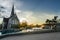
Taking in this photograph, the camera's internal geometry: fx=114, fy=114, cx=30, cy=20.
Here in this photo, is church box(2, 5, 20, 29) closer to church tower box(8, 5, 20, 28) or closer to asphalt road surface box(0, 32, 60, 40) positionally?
church tower box(8, 5, 20, 28)

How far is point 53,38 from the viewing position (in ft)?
8.13

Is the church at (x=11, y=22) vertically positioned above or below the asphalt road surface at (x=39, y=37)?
above

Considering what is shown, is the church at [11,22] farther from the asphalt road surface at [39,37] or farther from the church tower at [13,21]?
the asphalt road surface at [39,37]

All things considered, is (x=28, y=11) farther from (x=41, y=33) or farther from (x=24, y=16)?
(x=41, y=33)

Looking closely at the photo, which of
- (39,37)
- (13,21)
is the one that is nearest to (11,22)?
(13,21)

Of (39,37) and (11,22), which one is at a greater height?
(11,22)

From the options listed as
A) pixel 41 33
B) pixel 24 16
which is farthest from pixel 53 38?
pixel 24 16

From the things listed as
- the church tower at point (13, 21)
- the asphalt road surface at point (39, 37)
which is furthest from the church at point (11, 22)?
the asphalt road surface at point (39, 37)

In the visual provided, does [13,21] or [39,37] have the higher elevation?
[13,21]

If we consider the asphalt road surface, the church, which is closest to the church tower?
the church

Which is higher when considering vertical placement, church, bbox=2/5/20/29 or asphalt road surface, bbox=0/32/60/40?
church, bbox=2/5/20/29

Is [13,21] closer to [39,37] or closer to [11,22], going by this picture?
[11,22]

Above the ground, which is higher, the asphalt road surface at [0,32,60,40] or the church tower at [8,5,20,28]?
the church tower at [8,5,20,28]

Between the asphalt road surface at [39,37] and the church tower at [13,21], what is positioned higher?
the church tower at [13,21]
